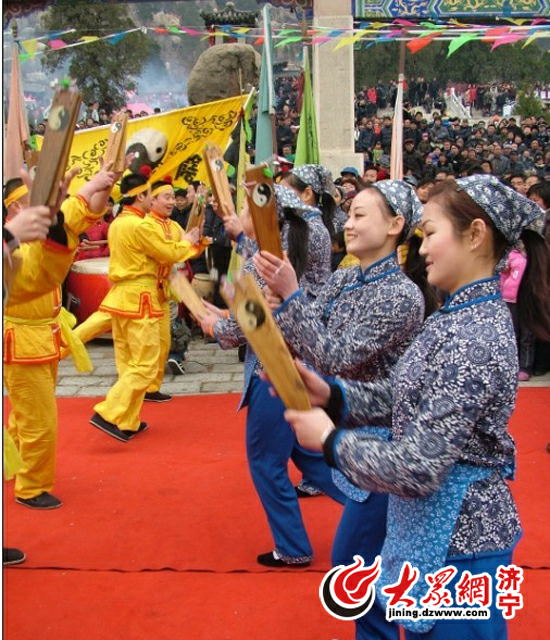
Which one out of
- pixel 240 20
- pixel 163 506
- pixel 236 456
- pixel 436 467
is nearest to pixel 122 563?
pixel 163 506

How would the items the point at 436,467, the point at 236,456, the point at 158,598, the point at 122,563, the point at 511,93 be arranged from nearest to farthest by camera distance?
the point at 436,467 < the point at 158,598 < the point at 122,563 < the point at 236,456 < the point at 511,93

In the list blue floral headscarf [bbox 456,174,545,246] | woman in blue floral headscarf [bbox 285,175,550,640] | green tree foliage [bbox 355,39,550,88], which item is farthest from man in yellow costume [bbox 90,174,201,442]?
green tree foliage [bbox 355,39,550,88]

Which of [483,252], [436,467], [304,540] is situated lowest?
[304,540]

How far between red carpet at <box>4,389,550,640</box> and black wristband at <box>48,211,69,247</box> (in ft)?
5.10

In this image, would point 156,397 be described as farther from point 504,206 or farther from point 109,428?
point 504,206

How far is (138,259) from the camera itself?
5883 millimetres

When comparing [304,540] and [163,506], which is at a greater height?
[304,540]

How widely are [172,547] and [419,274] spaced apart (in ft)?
6.33

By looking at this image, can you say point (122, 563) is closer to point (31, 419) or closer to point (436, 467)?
point (31, 419)

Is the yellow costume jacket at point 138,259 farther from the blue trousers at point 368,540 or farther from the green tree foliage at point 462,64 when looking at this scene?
the green tree foliage at point 462,64

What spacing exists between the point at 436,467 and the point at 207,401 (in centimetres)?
484

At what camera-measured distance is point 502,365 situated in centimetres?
192

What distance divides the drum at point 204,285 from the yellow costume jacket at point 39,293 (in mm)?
3840

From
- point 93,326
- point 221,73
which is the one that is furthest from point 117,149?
point 221,73
